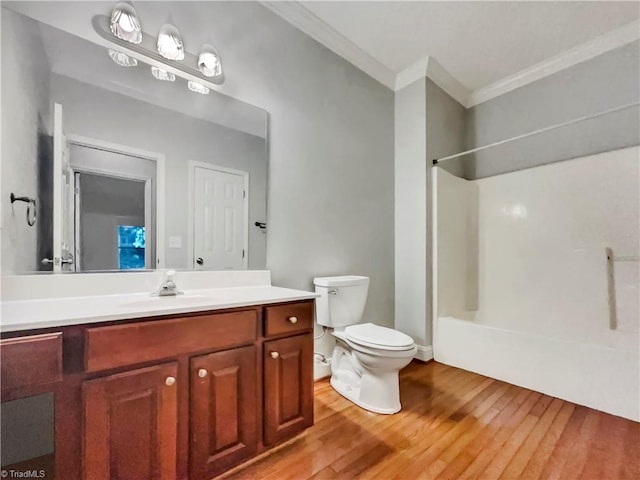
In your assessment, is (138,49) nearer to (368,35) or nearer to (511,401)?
(368,35)

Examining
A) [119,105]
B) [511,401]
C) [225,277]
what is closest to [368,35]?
[119,105]

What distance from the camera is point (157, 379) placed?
965 mm

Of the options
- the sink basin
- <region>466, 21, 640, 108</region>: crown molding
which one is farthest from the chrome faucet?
<region>466, 21, 640, 108</region>: crown molding

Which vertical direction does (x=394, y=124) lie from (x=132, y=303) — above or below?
above

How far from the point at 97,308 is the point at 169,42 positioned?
4.32 ft

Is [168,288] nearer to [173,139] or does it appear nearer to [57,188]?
[57,188]

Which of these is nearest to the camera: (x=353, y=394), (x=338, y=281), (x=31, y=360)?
(x=31, y=360)

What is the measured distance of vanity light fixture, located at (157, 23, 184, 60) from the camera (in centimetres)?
138

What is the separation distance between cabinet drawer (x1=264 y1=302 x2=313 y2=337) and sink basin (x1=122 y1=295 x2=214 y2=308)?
291mm

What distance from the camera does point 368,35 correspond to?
7.00ft

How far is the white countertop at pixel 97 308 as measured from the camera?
0.79 meters

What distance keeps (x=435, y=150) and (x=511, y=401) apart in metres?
2.04

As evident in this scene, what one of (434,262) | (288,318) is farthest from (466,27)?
(288,318)

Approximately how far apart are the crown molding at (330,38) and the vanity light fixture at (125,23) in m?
0.85
